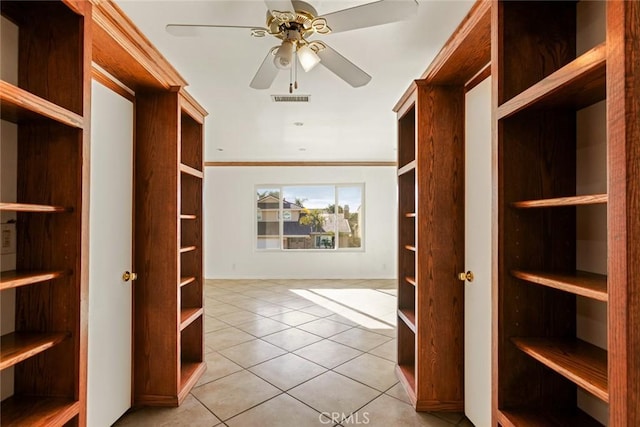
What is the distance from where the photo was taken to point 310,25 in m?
1.81

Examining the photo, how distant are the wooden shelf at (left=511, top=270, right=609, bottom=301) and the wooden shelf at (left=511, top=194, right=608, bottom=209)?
0.25 meters

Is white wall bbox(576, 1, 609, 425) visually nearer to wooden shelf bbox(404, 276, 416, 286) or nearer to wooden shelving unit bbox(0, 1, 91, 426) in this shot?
wooden shelf bbox(404, 276, 416, 286)

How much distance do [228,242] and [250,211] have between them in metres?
0.85

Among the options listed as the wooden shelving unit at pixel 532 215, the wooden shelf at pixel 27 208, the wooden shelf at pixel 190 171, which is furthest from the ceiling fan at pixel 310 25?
the wooden shelf at pixel 27 208

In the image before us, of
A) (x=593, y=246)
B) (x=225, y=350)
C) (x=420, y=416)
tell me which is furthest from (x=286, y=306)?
Result: (x=593, y=246)

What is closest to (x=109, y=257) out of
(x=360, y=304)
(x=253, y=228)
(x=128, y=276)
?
(x=128, y=276)

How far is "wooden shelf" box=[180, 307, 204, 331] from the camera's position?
2503mm

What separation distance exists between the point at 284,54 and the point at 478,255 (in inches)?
64.6

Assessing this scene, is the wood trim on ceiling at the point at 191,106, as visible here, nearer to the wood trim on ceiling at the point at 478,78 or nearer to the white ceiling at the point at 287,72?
the white ceiling at the point at 287,72

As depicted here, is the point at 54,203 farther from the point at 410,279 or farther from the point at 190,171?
the point at 410,279

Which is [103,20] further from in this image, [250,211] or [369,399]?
[250,211]

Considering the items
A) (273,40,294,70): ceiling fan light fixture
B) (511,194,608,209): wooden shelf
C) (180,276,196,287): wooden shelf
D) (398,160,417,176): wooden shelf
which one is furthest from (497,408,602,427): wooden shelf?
(180,276,196,287): wooden shelf

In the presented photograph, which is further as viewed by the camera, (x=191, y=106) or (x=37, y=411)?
(x=191, y=106)

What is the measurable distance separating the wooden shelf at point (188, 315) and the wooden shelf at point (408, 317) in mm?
1668
